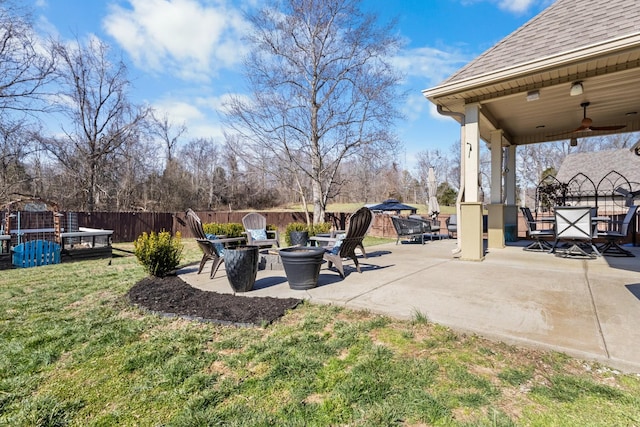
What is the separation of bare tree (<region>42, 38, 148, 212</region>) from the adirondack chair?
12632mm

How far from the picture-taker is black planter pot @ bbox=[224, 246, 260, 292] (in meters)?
3.81

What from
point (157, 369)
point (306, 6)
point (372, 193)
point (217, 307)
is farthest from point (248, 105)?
point (372, 193)

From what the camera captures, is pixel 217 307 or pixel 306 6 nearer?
pixel 217 307

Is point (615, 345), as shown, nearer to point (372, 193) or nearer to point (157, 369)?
point (157, 369)

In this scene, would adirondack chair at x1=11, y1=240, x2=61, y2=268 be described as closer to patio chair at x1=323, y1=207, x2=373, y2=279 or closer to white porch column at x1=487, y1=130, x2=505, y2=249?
patio chair at x1=323, y1=207, x2=373, y2=279

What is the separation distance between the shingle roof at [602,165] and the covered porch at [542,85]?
42.8ft

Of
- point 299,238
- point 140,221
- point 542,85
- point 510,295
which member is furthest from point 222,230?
point 542,85

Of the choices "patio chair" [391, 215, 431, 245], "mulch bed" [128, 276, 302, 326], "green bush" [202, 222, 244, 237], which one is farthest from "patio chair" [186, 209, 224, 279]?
"green bush" [202, 222, 244, 237]

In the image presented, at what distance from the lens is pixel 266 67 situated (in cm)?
1344

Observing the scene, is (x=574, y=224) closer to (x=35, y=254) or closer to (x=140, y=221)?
(x=35, y=254)

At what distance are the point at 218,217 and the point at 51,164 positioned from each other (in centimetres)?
1046

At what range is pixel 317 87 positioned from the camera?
14000 millimetres

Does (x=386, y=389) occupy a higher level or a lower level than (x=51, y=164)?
lower

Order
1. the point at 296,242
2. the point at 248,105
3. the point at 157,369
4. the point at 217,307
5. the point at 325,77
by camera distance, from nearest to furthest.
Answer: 1. the point at 157,369
2. the point at 217,307
3. the point at 296,242
4. the point at 248,105
5. the point at 325,77
